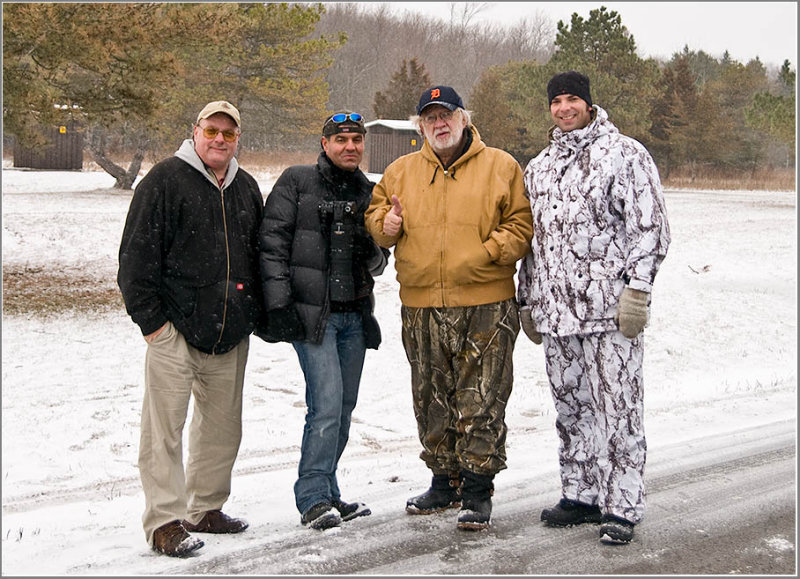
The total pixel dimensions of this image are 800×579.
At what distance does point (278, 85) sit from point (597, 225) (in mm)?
26352

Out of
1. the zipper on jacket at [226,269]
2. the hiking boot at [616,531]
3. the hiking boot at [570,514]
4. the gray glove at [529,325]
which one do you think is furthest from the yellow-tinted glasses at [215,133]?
the hiking boot at [616,531]

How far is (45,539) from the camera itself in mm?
4109

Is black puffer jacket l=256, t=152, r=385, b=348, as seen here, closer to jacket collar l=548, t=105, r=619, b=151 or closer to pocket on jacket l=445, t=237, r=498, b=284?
pocket on jacket l=445, t=237, r=498, b=284

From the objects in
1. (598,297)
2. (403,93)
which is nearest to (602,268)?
(598,297)

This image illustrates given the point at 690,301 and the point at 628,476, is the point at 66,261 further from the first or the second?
the point at 628,476

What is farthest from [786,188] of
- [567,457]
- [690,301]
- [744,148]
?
[567,457]

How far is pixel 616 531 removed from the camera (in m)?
4.11

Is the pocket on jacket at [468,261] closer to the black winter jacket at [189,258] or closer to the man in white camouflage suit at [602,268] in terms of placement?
the man in white camouflage suit at [602,268]

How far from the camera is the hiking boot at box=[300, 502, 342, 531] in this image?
14.1ft

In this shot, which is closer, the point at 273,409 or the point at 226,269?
the point at 226,269

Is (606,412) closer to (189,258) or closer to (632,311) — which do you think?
(632,311)

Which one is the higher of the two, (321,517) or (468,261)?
(468,261)

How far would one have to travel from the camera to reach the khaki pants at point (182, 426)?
13.2 feet

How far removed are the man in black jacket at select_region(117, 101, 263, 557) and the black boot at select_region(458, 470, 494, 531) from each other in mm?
1198
